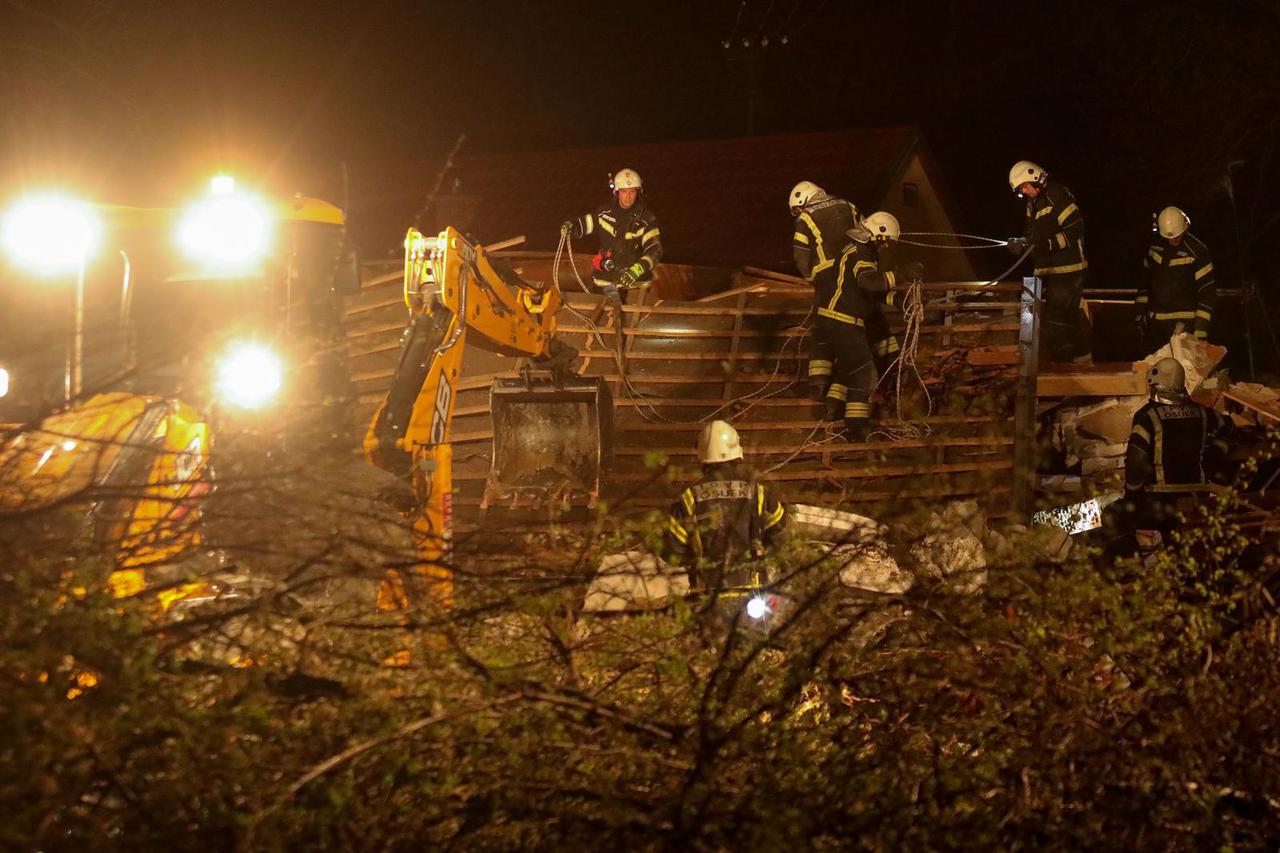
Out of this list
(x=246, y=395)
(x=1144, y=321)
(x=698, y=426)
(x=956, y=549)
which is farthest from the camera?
(x=1144, y=321)

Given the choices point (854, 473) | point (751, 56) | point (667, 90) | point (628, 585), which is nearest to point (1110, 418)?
point (854, 473)

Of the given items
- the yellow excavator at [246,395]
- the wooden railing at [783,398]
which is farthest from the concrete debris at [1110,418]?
the yellow excavator at [246,395]

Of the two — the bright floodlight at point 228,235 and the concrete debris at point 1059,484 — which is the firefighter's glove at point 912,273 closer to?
the concrete debris at point 1059,484

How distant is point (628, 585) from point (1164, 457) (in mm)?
4077

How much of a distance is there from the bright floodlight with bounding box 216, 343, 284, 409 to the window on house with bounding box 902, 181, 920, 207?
12785mm

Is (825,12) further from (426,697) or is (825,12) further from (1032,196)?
(426,697)

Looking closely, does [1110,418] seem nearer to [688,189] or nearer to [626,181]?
[626,181]

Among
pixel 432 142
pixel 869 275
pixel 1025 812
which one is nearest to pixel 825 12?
pixel 432 142

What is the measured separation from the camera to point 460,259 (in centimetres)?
605

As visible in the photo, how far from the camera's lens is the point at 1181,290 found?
1039 cm

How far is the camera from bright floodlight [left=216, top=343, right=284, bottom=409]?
5.80 metres

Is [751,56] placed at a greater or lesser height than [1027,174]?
greater

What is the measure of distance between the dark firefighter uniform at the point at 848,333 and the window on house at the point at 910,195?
8739 millimetres

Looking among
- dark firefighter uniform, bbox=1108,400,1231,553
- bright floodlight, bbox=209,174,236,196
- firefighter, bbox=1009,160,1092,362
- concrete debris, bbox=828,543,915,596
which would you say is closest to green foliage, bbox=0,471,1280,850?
concrete debris, bbox=828,543,915,596
